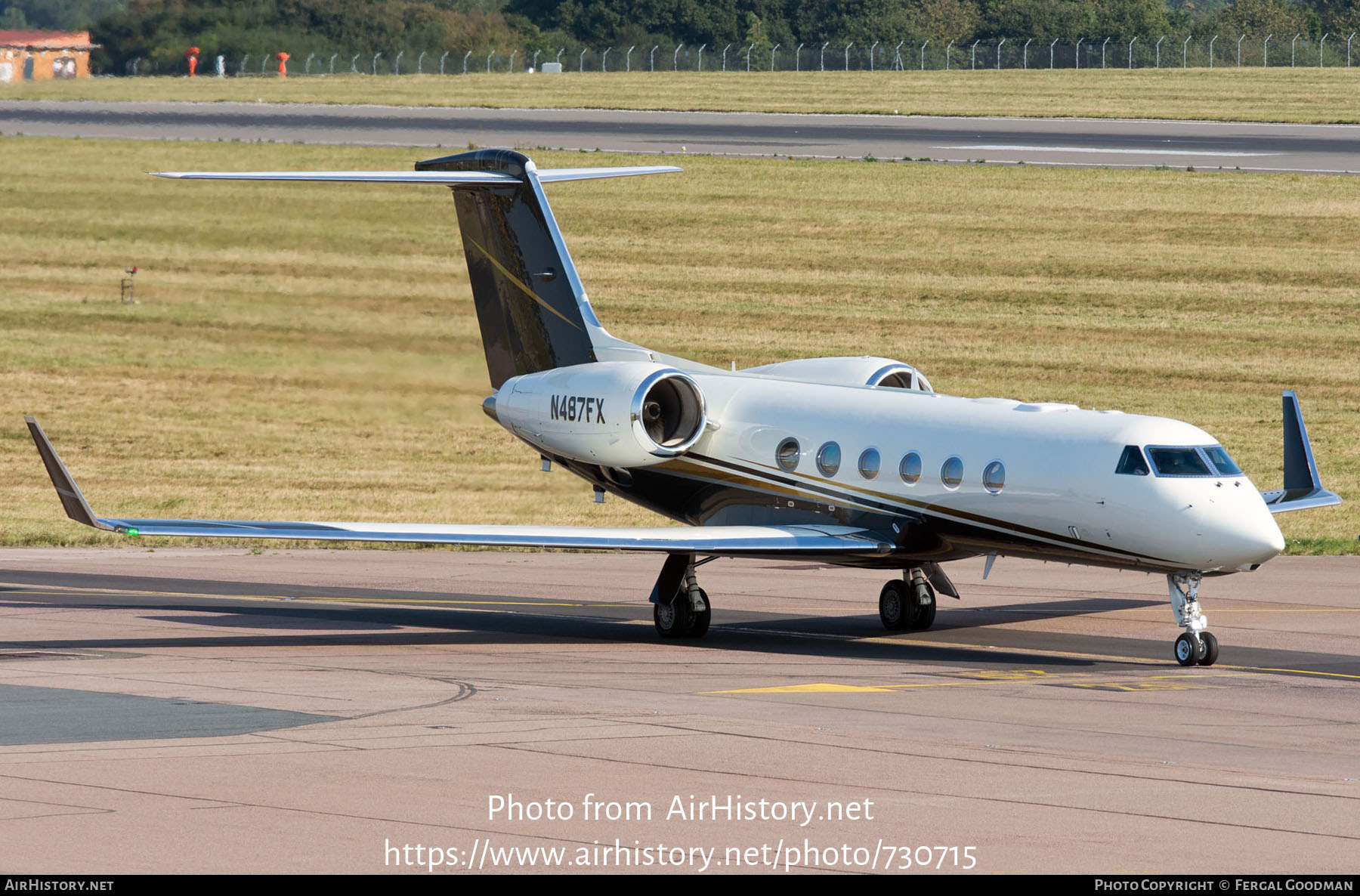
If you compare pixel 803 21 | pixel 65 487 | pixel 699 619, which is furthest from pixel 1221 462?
pixel 803 21

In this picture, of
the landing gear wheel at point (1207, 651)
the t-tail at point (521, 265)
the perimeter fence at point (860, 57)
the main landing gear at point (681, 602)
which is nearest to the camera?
the landing gear wheel at point (1207, 651)

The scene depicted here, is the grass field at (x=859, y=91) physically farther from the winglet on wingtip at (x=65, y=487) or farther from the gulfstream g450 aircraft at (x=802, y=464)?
the winglet on wingtip at (x=65, y=487)

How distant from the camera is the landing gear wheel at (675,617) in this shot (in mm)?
22922

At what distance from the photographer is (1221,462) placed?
Result: 66.6ft

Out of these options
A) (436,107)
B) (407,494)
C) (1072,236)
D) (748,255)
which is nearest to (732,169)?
(748,255)

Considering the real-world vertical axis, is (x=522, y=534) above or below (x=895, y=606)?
above

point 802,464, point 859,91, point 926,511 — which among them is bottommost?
point 926,511

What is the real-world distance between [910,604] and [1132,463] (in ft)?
14.9

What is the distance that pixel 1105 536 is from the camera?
20422 mm

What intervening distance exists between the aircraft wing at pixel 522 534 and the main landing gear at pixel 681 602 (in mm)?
483

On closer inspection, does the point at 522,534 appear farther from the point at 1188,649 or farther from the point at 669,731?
the point at 1188,649

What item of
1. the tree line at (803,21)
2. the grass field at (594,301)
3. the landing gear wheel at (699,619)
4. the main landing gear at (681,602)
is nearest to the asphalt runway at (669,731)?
the landing gear wheel at (699,619)

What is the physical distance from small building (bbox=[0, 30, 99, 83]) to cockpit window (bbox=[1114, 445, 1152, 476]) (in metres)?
79.5

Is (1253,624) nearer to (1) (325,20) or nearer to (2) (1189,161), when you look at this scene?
(2) (1189,161)
